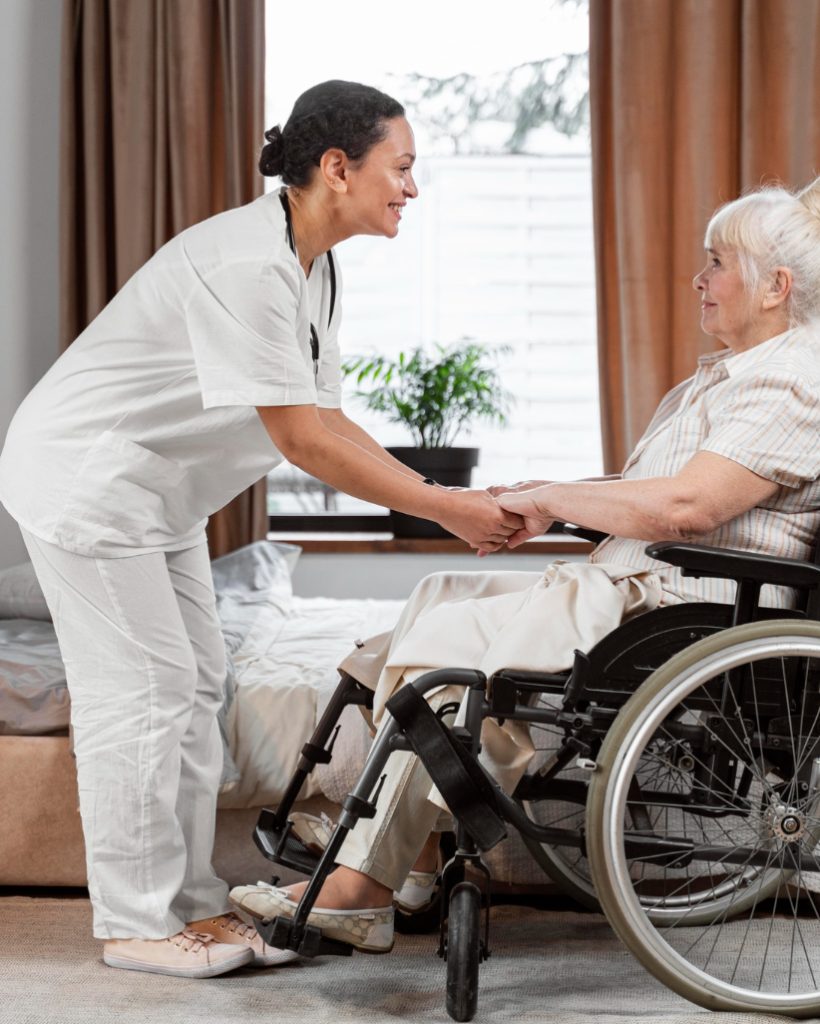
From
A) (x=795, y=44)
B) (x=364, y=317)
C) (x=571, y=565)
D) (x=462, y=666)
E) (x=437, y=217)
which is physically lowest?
(x=462, y=666)

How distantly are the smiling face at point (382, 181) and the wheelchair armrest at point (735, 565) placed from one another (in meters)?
0.66

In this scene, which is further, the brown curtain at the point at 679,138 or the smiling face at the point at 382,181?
the brown curtain at the point at 679,138

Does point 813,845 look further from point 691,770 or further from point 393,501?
point 393,501

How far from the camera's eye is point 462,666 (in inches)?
65.2

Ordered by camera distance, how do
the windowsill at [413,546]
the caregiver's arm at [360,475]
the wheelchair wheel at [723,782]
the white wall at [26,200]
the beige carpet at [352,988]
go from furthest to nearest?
the windowsill at [413,546] → the white wall at [26,200] → the caregiver's arm at [360,475] → the beige carpet at [352,988] → the wheelchair wheel at [723,782]

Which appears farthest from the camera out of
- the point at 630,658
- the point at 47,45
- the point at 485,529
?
the point at 47,45

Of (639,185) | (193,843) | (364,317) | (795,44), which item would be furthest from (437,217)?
(193,843)

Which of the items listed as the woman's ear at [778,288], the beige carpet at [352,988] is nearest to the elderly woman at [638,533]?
the woman's ear at [778,288]

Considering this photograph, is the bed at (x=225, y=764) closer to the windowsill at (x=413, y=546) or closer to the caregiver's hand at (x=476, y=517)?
the caregiver's hand at (x=476, y=517)

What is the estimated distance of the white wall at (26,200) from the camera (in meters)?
3.82

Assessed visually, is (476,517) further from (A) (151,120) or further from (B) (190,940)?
(A) (151,120)

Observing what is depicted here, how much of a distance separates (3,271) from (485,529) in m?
2.53

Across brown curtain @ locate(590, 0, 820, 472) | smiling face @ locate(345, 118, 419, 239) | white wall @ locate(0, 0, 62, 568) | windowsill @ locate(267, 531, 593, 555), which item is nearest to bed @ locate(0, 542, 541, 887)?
smiling face @ locate(345, 118, 419, 239)

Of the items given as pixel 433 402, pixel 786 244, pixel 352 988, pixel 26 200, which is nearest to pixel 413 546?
pixel 433 402
